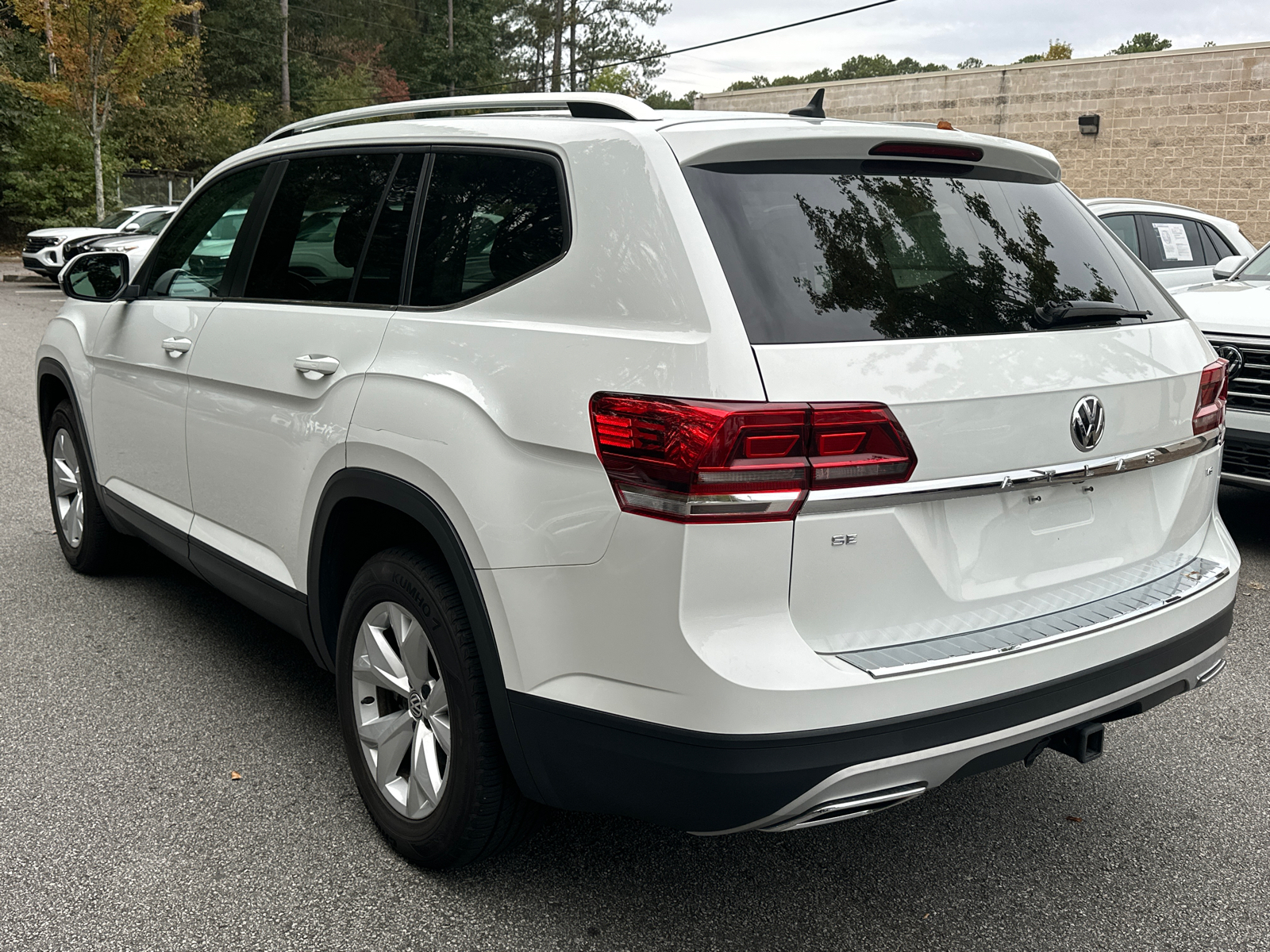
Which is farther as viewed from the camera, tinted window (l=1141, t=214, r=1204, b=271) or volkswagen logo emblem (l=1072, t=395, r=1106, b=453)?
tinted window (l=1141, t=214, r=1204, b=271)

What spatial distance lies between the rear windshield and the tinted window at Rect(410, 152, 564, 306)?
0.43 meters

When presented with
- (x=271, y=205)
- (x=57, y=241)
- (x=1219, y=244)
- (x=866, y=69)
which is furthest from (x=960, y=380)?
(x=866, y=69)

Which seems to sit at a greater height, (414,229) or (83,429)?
(414,229)

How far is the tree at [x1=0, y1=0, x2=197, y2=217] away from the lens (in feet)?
83.1

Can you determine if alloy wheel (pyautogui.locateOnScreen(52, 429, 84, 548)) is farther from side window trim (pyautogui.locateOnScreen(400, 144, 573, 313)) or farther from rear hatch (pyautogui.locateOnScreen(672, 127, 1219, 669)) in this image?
rear hatch (pyautogui.locateOnScreen(672, 127, 1219, 669))

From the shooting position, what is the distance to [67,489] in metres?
5.34

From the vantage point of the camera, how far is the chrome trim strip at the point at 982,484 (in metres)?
2.18

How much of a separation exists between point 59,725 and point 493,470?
2238 mm

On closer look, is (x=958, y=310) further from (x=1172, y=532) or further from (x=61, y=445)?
(x=61, y=445)

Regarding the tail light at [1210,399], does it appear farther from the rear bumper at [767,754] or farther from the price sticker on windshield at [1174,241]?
the price sticker on windshield at [1174,241]

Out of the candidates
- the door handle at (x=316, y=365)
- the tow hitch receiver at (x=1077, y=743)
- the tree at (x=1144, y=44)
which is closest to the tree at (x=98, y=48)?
the door handle at (x=316, y=365)

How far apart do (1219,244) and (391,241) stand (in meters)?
8.89

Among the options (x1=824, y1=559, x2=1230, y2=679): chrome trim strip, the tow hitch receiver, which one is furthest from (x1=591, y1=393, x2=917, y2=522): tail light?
the tow hitch receiver

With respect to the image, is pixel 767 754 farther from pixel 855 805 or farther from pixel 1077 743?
pixel 1077 743
